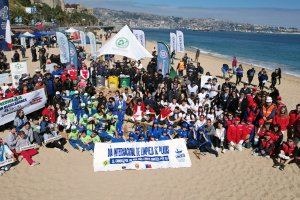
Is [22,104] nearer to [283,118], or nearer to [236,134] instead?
[236,134]

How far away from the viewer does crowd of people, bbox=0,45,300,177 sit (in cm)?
988

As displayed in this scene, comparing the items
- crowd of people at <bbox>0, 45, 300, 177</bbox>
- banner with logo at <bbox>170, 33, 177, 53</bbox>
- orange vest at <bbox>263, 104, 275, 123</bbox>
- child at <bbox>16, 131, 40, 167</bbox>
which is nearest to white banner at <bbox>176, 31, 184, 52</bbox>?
banner with logo at <bbox>170, 33, 177, 53</bbox>

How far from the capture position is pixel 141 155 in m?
9.27

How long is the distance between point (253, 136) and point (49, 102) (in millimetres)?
8899

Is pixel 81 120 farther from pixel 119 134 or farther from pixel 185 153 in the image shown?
pixel 185 153

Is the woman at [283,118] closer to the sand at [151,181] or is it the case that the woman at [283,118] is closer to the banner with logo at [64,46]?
the sand at [151,181]

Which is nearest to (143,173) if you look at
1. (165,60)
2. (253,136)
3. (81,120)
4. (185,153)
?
(185,153)

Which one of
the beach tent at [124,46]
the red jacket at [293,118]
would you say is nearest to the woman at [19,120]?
the beach tent at [124,46]

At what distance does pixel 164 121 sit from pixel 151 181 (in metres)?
3.48

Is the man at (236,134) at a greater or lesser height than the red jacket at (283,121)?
lesser

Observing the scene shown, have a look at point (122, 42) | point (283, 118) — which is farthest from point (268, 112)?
point (122, 42)

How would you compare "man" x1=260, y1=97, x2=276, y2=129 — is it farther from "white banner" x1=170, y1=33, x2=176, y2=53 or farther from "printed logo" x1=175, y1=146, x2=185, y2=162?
"white banner" x1=170, y1=33, x2=176, y2=53

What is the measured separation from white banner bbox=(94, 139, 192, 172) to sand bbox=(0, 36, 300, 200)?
0.22m

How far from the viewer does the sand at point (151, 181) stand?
25.7 ft
